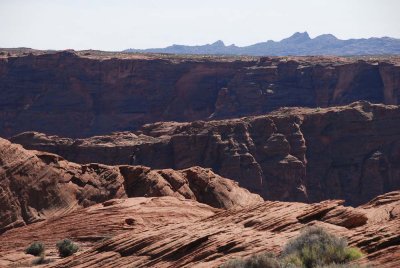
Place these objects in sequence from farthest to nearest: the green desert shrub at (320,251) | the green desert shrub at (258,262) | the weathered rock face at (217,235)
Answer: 1. the weathered rock face at (217,235)
2. the green desert shrub at (320,251)
3. the green desert shrub at (258,262)

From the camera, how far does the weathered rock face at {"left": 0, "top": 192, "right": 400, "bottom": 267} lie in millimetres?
16906

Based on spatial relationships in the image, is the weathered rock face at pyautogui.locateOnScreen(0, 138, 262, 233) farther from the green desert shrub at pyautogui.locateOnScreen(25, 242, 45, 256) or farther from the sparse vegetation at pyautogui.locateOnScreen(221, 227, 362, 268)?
the sparse vegetation at pyautogui.locateOnScreen(221, 227, 362, 268)

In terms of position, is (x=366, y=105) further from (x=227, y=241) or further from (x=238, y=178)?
(x=227, y=241)

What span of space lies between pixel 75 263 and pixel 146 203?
7742 mm

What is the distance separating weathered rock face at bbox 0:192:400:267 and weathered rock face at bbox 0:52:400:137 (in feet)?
187

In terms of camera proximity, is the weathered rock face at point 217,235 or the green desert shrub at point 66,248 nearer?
the weathered rock face at point 217,235

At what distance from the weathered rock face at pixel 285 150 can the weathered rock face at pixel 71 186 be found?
21.1 m

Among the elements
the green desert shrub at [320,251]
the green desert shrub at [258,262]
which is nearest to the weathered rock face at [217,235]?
the green desert shrub at [320,251]

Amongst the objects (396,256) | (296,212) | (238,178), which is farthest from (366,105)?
(396,256)

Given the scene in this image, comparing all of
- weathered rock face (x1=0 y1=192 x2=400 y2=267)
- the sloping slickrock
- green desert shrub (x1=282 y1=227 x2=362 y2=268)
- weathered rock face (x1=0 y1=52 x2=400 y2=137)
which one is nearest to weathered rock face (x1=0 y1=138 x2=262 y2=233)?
the sloping slickrock

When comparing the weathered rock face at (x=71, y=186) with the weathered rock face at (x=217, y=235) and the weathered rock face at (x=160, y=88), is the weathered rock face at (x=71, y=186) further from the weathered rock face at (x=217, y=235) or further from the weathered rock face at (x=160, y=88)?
the weathered rock face at (x=160, y=88)

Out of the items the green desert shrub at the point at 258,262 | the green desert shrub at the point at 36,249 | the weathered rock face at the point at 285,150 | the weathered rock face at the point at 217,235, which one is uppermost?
the green desert shrub at the point at 258,262

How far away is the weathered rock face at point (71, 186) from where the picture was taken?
1196 inches

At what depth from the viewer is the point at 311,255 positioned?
15.2m
